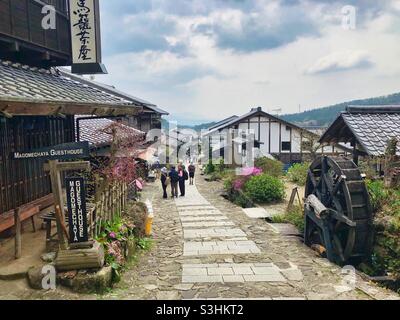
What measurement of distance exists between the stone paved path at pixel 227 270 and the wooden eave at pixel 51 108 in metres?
3.21

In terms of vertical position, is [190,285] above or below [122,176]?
below

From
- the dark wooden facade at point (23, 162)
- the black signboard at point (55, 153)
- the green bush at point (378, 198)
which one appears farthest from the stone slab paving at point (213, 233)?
the black signboard at point (55, 153)

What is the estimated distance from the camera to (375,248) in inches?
405

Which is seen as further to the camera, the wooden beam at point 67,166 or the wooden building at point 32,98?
the wooden building at point 32,98

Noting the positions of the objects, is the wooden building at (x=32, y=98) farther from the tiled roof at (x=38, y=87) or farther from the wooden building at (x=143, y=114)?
the wooden building at (x=143, y=114)

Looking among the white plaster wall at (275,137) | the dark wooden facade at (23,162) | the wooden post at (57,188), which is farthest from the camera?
the white plaster wall at (275,137)

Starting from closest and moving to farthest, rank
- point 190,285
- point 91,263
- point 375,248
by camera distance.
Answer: point 91,263 < point 190,285 < point 375,248

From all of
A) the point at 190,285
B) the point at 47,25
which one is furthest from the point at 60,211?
the point at 47,25

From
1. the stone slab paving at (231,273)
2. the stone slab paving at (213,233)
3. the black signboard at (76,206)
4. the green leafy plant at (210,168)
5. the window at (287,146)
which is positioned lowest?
the stone slab paving at (213,233)

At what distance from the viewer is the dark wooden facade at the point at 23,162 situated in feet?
27.3
